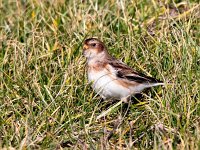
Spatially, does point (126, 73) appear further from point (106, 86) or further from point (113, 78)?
point (106, 86)

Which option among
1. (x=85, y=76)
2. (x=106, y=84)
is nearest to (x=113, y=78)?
(x=106, y=84)

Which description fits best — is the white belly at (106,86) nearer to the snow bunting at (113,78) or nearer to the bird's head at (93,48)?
the snow bunting at (113,78)

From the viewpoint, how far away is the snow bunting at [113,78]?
650 cm

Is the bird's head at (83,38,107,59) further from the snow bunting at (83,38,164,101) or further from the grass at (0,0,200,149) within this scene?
the grass at (0,0,200,149)

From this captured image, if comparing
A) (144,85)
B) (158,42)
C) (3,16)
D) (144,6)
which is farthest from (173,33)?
(3,16)

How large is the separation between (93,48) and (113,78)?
18.8 inches

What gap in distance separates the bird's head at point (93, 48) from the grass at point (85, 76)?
0.55ft

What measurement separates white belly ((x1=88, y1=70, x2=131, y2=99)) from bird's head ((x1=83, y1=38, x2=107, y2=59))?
1.01 feet

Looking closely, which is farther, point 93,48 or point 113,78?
point 93,48

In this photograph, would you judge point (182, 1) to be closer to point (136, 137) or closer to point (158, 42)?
point (158, 42)

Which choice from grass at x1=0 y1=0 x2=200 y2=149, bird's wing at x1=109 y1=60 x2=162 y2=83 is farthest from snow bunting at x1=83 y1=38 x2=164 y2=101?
grass at x1=0 y1=0 x2=200 y2=149

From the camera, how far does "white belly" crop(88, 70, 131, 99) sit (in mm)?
6477

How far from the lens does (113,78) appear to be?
21.7 feet

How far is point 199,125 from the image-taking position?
5562 millimetres
